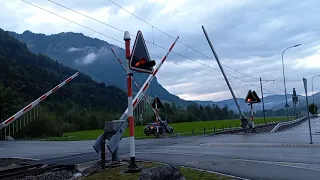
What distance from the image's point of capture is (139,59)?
10.6 m

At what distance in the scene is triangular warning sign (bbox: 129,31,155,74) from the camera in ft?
34.4

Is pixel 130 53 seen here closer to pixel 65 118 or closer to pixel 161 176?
pixel 161 176

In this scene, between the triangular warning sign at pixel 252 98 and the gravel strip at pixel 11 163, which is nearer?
the gravel strip at pixel 11 163

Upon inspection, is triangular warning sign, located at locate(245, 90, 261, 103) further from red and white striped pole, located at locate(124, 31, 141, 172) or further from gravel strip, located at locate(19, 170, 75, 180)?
red and white striped pole, located at locate(124, 31, 141, 172)

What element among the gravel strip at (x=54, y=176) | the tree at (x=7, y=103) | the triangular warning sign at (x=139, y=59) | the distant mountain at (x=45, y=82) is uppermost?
the distant mountain at (x=45, y=82)

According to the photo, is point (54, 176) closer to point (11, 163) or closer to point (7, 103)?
point (11, 163)

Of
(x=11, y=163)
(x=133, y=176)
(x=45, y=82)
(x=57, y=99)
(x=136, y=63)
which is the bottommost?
(x=11, y=163)

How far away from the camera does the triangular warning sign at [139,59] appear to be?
10492 millimetres

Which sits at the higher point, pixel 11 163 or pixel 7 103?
pixel 7 103

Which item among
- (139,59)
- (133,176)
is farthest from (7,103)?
(133,176)

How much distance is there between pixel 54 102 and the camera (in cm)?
11381

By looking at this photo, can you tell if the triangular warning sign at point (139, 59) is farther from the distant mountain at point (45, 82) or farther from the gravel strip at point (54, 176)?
the distant mountain at point (45, 82)

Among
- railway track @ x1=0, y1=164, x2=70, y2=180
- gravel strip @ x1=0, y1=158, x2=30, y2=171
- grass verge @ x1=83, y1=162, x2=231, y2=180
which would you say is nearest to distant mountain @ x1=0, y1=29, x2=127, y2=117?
gravel strip @ x1=0, y1=158, x2=30, y2=171

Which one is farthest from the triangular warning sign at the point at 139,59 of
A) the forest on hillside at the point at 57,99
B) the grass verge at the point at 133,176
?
the forest on hillside at the point at 57,99
